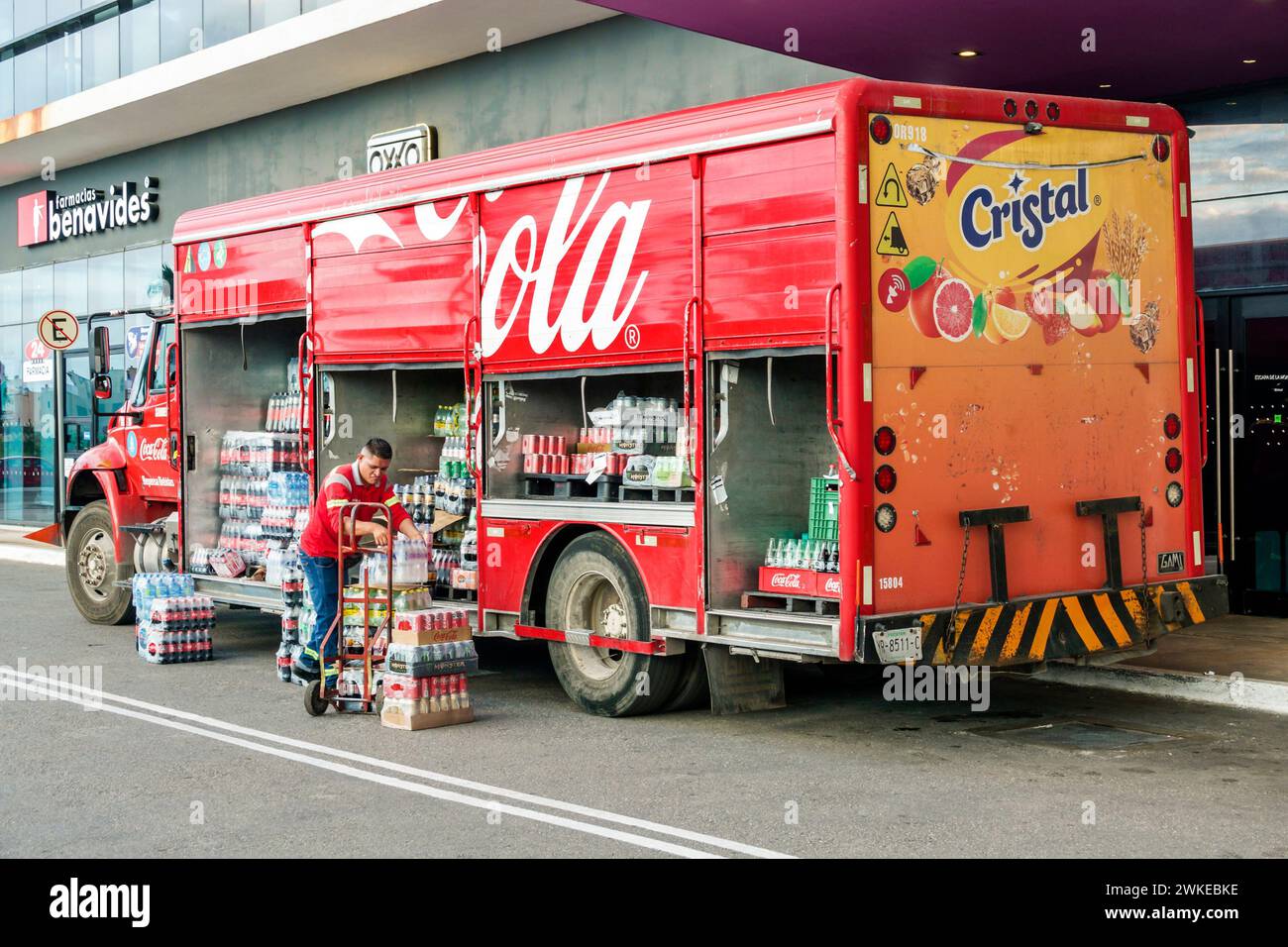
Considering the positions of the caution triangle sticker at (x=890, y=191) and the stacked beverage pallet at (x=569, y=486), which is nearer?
the caution triangle sticker at (x=890, y=191)

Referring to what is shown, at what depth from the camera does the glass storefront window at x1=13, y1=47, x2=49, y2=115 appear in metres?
27.5

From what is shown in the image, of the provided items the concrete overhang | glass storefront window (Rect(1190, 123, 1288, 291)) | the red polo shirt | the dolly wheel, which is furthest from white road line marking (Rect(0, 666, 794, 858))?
the concrete overhang

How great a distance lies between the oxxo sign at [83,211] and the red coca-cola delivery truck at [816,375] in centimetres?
1588

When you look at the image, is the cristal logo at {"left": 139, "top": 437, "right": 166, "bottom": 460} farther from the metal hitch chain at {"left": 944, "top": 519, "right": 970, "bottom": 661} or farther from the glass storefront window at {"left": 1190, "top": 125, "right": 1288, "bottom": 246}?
the glass storefront window at {"left": 1190, "top": 125, "right": 1288, "bottom": 246}

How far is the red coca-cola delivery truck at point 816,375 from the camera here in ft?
27.2

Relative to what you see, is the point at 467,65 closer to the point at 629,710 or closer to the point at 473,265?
the point at 473,265

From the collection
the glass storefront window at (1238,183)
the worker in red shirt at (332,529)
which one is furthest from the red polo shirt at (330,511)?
the glass storefront window at (1238,183)

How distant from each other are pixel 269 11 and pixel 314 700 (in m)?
14.1

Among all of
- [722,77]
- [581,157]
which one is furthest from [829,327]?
[722,77]

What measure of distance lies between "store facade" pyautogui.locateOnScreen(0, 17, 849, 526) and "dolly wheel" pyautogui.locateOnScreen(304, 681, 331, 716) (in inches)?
228

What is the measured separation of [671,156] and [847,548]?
2.68m

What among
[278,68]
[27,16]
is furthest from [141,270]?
[278,68]

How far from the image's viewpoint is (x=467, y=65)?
19422 mm

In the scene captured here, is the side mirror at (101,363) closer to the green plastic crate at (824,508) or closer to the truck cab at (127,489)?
the truck cab at (127,489)
